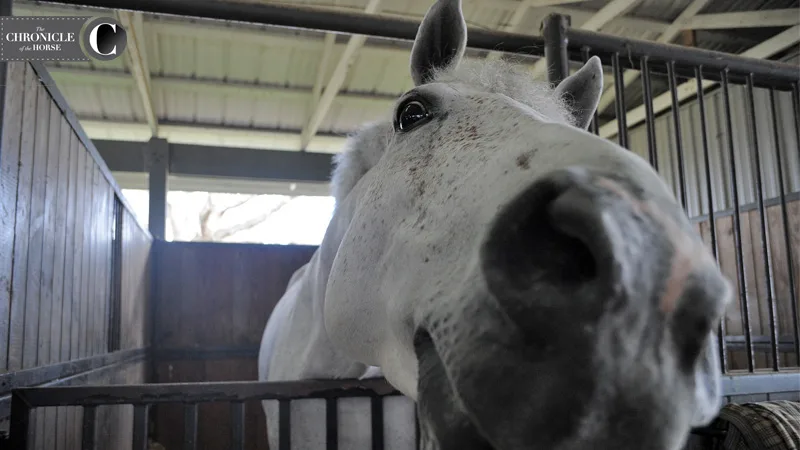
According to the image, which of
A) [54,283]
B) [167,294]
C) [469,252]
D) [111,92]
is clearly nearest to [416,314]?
[469,252]

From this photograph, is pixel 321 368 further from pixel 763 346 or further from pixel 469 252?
pixel 763 346

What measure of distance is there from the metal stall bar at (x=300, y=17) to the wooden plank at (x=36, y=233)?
1.32 feet

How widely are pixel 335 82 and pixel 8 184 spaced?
4763 mm

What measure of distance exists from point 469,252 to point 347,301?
1.77 feet

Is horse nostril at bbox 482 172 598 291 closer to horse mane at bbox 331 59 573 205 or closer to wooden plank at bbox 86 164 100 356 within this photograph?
horse mane at bbox 331 59 573 205

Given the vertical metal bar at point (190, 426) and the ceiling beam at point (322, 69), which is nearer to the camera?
the vertical metal bar at point (190, 426)

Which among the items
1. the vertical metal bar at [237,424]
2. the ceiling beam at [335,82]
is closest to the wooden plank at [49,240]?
the vertical metal bar at [237,424]

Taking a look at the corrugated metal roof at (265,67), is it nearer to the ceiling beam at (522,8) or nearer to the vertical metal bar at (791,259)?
the ceiling beam at (522,8)

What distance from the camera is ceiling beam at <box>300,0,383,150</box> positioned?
525 cm

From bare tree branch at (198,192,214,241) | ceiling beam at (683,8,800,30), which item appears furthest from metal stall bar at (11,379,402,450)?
A: bare tree branch at (198,192,214,241)

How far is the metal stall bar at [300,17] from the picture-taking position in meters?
1.87

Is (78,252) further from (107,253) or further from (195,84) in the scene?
(195,84)

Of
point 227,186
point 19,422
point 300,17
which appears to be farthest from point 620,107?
point 227,186

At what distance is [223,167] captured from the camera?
6316 mm
